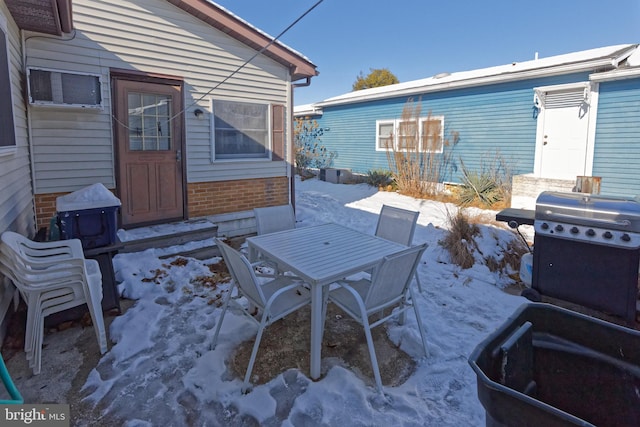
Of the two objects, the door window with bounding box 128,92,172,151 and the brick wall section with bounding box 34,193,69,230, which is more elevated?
the door window with bounding box 128,92,172,151

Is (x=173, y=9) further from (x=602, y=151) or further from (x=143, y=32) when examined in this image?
(x=602, y=151)

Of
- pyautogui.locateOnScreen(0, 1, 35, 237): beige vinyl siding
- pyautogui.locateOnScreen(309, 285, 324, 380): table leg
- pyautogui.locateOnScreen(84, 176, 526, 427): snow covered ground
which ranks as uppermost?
pyautogui.locateOnScreen(0, 1, 35, 237): beige vinyl siding

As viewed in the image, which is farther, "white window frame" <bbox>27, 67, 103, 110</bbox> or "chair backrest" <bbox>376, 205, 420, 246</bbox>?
"white window frame" <bbox>27, 67, 103, 110</bbox>

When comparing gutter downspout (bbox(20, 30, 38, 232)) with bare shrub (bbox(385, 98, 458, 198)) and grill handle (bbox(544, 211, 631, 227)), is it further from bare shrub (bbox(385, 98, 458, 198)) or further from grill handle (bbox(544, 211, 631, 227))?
bare shrub (bbox(385, 98, 458, 198))

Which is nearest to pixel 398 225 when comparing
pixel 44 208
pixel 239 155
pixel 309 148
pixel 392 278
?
pixel 392 278

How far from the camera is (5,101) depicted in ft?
9.51

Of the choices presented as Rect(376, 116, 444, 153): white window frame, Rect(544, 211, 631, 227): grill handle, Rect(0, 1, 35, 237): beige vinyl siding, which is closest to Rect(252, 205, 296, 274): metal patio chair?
Rect(0, 1, 35, 237): beige vinyl siding

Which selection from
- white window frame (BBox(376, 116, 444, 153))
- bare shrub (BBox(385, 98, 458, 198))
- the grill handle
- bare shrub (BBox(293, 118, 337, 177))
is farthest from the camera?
bare shrub (BBox(293, 118, 337, 177))

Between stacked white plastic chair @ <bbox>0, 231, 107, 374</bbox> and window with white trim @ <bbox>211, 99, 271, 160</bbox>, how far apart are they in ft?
11.0

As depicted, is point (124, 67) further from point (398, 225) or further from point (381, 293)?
point (381, 293)

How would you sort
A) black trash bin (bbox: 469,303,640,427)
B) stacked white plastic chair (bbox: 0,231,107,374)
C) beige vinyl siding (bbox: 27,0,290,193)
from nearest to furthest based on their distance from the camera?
1. black trash bin (bbox: 469,303,640,427)
2. stacked white plastic chair (bbox: 0,231,107,374)
3. beige vinyl siding (bbox: 27,0,290,193)

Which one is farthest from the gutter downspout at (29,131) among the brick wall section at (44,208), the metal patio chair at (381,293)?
the metal patio chair at (381,293)

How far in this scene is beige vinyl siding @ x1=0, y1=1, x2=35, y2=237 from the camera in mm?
2893

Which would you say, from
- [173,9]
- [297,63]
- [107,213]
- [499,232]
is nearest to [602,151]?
[499,232]
